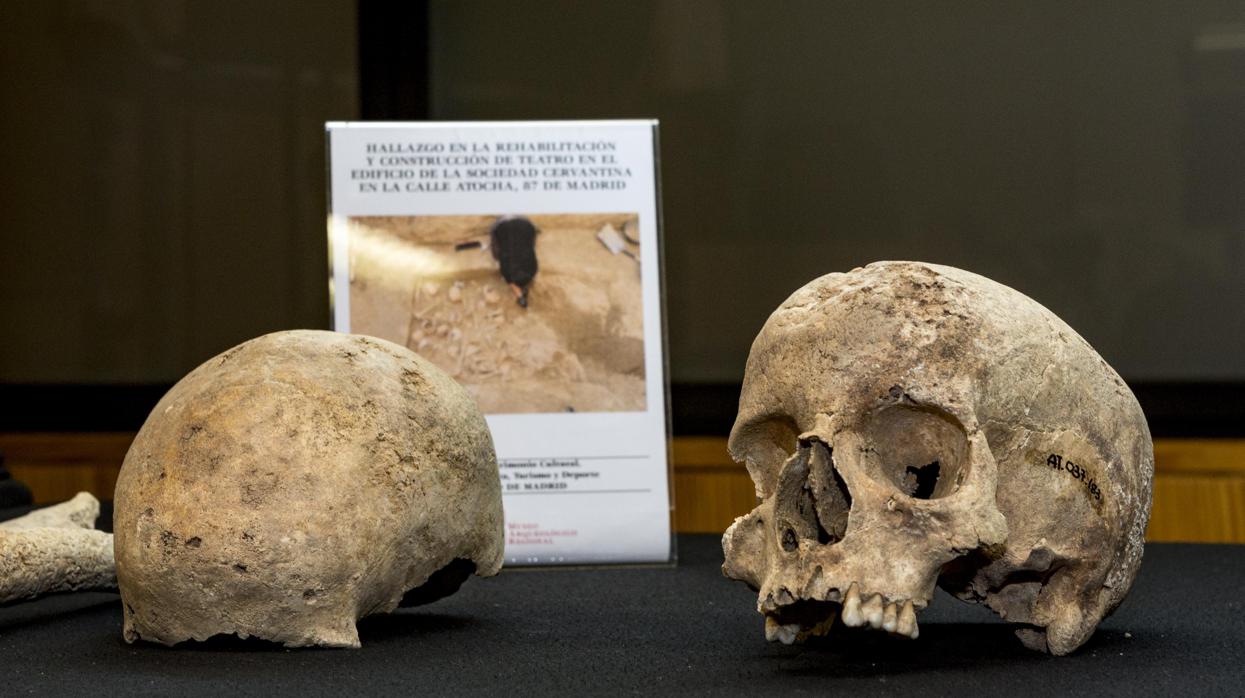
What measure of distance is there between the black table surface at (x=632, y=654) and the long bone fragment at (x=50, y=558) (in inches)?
3.0

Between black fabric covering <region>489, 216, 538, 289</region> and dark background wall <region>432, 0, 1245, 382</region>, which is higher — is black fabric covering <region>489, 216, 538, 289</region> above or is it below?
below

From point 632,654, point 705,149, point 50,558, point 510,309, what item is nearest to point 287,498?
point 632,654

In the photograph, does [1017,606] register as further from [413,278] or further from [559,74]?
[559,74]

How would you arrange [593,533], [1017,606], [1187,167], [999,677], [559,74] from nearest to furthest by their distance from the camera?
[999,677], [1017,606], [593,533], [1187,167], [559,74]

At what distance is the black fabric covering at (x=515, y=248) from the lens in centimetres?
365

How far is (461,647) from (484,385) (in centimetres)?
114

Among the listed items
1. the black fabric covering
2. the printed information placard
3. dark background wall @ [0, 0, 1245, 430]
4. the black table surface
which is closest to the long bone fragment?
the black table surface

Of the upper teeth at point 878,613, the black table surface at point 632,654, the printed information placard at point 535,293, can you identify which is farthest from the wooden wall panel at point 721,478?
the upper teeth at point 878,613

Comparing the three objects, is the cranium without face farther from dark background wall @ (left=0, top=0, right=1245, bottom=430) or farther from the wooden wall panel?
dark background wall @ (left=0, top=0, right=1245, bottom=430)

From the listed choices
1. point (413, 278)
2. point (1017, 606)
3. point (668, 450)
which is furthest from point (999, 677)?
point (413, 278)

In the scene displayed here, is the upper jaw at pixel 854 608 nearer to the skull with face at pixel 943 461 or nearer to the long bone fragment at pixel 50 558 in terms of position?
the skull with face at pixel 943 461

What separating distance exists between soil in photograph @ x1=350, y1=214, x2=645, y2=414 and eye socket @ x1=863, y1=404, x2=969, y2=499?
1286mm

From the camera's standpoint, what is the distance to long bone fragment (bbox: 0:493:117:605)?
2775mm

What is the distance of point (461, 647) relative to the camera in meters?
2.54
